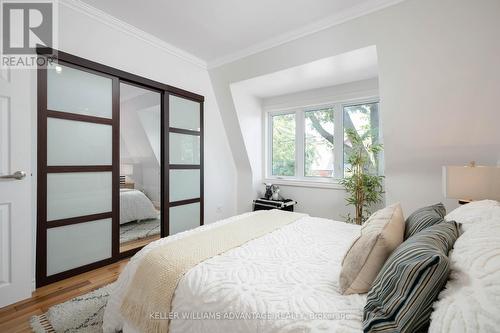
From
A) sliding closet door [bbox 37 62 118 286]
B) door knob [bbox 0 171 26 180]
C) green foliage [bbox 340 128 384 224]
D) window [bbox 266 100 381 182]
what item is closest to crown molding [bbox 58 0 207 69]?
sliding closet door [bbox 37 62 118 286]

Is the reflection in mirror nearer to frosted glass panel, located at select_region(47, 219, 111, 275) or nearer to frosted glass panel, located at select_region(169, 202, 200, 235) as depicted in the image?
frosted glass panel, located at select_region(169, 202, 200, 235)

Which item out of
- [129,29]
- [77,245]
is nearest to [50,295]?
[77,245]

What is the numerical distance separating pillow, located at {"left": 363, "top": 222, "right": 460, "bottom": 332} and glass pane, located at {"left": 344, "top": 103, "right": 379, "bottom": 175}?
2612 mm

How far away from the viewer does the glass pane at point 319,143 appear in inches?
150

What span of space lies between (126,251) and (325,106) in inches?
139

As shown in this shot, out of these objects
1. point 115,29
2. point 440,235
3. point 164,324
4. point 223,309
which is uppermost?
point 115,29

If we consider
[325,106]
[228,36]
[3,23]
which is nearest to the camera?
[3,23]

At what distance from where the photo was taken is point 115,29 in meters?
2.59

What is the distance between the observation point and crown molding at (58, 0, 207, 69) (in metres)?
2.27

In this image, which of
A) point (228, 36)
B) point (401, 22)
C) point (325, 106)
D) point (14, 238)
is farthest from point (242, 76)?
point (14, 238)

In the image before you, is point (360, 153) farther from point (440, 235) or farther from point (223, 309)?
point (223, 309)

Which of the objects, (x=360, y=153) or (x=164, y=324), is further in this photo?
(x=360, y=153)

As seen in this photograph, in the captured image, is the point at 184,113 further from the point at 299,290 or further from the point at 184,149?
the point at 299,290

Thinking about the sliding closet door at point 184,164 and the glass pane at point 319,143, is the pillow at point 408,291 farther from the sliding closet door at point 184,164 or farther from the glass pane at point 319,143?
the glass pane at point 319,143
